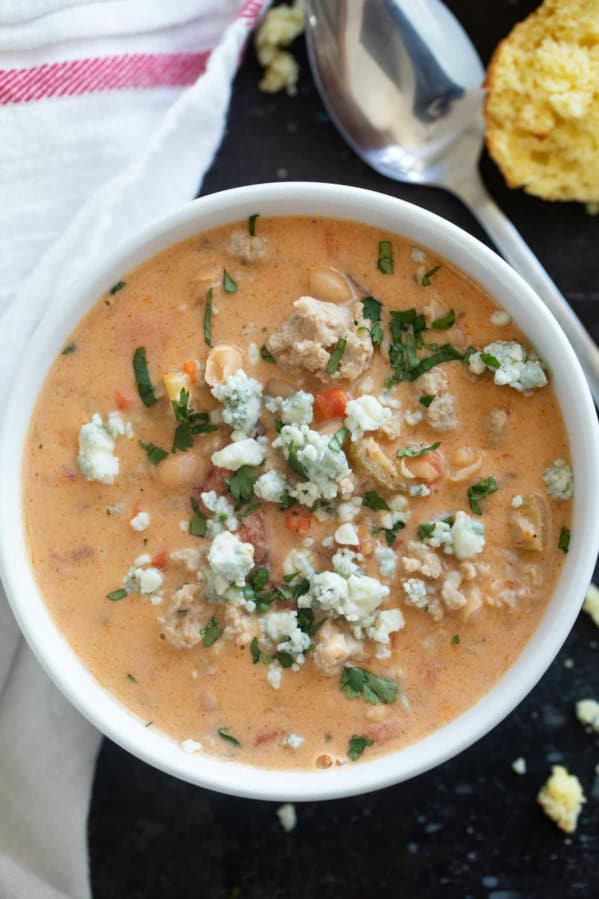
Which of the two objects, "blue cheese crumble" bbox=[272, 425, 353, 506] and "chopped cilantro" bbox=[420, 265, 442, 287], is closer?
"blue cheese crumble" bbox=[272, 425, 353, 506]

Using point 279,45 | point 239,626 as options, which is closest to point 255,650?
point 239,626

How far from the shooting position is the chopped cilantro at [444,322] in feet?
7.51

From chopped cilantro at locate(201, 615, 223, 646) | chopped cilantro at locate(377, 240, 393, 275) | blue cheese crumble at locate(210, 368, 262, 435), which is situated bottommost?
chopped cilantro at locate(201, 615, 223, 646)

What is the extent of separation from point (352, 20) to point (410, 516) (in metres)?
1.36

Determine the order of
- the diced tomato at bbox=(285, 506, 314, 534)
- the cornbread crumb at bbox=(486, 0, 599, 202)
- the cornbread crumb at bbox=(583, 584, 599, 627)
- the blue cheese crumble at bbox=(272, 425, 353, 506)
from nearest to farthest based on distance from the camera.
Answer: the blue cheese crumble at bbox=(272, 425, 353, 506)
the diced tomato at bbox=(285, 506, 314, 534)
the cornbread crumb at bbox=(486, 0, 599, 202)
the cornbread crumb at bbox=(583, 584, 599, 627)

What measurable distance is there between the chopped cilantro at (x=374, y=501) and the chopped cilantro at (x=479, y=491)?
0.19m

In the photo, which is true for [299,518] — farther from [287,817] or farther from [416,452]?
[287,817]

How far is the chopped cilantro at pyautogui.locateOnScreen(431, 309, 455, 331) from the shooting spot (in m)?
2.29

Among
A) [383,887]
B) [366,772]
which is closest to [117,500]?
[366,772]

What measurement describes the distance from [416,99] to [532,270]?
0.57 m

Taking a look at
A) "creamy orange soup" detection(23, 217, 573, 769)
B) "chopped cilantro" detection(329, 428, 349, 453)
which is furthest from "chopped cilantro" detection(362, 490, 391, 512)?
"chopped cilantro" detection(329, 428, 349, 453)

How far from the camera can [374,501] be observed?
2.28 metres

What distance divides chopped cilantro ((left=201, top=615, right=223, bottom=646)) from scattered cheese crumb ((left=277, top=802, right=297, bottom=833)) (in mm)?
862

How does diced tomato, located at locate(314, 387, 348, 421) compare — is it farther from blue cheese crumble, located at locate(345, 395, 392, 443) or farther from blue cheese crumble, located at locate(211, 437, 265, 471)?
blue cheese crumble, located at locate(211, 437, 265, 471)
